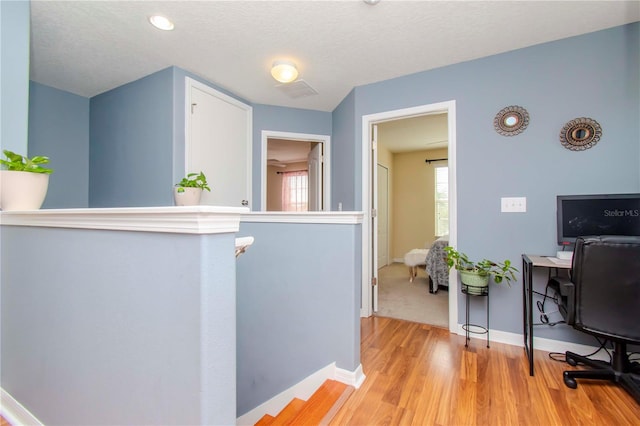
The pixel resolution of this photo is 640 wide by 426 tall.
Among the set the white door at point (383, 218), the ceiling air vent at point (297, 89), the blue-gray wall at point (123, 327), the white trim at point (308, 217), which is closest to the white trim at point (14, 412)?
the blue-gray wall at point (123, 327)

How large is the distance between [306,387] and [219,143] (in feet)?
7.94

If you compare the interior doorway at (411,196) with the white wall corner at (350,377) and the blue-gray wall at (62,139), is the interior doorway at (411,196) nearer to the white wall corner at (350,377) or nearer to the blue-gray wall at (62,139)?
the white wall corner at (350,377)

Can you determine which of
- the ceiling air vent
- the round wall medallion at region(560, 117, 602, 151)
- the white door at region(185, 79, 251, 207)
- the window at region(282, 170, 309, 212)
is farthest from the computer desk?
the window at region(282, 170, 309, 212)

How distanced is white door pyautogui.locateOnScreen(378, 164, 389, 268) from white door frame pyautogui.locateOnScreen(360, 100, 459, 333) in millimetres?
2554

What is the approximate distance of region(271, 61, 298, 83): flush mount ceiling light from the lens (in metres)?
2.45

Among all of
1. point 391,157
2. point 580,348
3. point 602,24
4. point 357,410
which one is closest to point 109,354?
point 357,410

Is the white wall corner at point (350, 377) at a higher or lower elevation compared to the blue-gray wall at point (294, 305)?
lower

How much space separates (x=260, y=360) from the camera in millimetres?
2133

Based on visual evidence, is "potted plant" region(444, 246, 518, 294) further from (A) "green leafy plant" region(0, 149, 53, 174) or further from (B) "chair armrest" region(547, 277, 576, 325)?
(A) "green leafy plant" region(0, 149, 53, 174)

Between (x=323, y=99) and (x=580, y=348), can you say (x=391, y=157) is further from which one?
(x=580, y=348)

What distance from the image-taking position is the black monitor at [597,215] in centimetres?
182

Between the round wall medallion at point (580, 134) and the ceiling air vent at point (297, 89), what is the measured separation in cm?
227

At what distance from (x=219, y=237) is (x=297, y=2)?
1.74 m

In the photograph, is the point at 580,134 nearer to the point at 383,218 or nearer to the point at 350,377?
the point at 350,377
